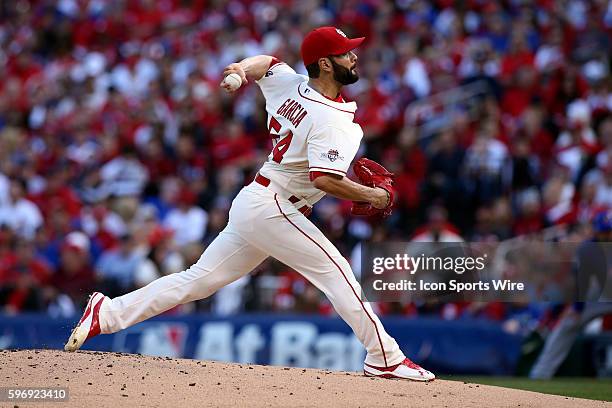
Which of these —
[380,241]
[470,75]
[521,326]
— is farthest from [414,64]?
[521,326]

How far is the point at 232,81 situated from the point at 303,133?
517 mm

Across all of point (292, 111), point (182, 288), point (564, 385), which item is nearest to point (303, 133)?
point (292, 111)

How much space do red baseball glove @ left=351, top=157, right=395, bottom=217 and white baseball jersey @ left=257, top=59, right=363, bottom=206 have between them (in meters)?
0.27

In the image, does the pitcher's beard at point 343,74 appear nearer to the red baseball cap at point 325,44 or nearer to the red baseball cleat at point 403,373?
the red baseball cap at point 325,44

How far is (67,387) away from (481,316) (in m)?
5.76

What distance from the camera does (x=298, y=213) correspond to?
6.86 m

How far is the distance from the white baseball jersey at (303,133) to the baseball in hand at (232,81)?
38cm

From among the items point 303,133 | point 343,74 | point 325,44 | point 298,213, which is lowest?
point 298,213

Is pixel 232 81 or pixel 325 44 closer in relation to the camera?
pixel 232 81

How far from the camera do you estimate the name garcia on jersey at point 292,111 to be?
6672 mm

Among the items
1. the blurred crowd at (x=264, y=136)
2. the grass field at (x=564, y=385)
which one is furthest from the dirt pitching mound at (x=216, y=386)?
the blurred crowd at (x=264, y=136)

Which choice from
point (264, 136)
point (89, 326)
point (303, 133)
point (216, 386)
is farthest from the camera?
point (264, 136)

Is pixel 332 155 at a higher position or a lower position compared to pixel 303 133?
lower

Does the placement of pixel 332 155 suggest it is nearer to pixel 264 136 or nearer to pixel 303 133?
pixel 303 133
